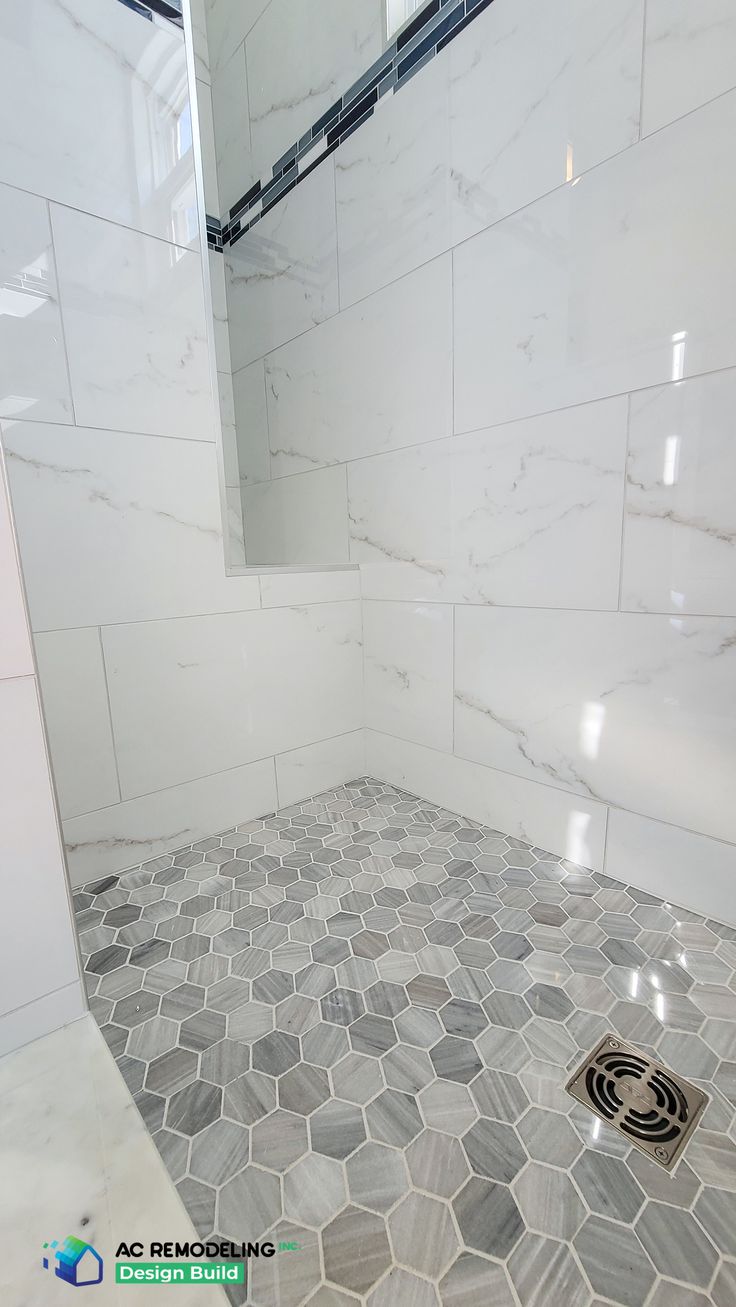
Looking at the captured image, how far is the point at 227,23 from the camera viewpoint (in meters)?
2.07

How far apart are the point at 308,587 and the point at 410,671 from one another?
414mm

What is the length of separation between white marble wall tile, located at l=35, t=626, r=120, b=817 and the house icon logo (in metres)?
0.81

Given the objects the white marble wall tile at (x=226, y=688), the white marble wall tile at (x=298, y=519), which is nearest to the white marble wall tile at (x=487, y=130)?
the white marble wall tile at (x=298, y=519)

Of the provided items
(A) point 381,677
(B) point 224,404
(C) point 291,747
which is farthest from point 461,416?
(B) point 224,404

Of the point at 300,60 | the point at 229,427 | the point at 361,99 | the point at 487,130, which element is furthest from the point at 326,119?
the point at 229,427

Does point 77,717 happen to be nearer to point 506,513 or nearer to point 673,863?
point 506,513

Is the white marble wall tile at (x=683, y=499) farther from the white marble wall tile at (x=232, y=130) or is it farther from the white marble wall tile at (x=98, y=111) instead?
the white marble wall tile at (x=232, y=130)

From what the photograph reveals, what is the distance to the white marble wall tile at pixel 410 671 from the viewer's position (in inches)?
63.5

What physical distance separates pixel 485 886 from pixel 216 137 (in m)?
2.91

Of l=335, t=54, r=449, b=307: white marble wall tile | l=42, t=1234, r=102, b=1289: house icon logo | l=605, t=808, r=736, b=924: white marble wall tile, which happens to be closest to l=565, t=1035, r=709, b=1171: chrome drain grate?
l=605, t=808, r=736, b=924: white marble wall tile

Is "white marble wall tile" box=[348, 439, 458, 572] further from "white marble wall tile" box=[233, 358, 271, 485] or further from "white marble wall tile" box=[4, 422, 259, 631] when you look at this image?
"white marble wall tile" box=[233, 358, 271, 485]

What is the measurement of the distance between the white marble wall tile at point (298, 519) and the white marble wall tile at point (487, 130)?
0.61 meters

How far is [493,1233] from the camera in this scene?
0.64m

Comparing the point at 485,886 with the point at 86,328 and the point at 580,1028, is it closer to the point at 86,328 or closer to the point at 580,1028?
the point at 580,1028
